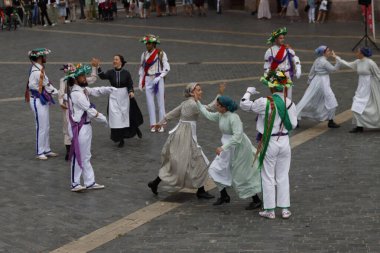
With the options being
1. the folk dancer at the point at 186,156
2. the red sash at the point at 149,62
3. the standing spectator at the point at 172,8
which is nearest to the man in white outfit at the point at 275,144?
the folk dancer at the point at 186,156

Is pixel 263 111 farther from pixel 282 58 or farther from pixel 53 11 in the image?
pixel 53 11

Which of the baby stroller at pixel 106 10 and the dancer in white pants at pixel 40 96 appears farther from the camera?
the baby stroller at pixel 106 10

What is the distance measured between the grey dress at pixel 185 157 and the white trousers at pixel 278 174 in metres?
1.09

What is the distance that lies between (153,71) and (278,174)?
18.5ft

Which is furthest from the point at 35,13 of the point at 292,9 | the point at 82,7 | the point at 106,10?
the point at 292,9

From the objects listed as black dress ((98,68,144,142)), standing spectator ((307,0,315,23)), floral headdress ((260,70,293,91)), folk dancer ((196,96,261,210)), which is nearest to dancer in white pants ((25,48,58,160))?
black dress ((98,68,144,142))

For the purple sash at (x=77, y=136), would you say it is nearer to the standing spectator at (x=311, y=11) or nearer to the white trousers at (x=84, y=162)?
the white trousers at (x=84, y=162)

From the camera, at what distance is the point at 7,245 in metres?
8.69

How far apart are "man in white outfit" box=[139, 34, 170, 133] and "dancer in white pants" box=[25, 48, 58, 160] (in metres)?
2.19

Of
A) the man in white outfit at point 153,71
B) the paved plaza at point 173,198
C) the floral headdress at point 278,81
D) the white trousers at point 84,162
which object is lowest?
the paved plaza at point 173,198

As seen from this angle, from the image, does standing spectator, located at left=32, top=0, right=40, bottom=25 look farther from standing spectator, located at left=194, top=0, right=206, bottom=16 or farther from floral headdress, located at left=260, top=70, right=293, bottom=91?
floral headdress, located at left=260, top=70, right=293, bottom=91

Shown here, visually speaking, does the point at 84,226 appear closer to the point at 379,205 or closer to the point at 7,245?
the point at 7,245

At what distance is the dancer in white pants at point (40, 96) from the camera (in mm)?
12664

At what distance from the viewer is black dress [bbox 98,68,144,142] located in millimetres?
13375
